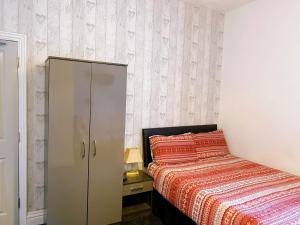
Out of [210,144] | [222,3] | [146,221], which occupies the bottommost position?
[146,221]

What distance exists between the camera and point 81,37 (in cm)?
253

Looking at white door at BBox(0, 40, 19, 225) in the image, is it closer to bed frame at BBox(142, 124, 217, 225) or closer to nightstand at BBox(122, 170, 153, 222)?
nightstand at BBox(122, 170, 153, 222)

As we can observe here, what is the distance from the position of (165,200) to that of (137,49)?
1.88 m

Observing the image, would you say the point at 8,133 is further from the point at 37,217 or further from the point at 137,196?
the point at 137,196

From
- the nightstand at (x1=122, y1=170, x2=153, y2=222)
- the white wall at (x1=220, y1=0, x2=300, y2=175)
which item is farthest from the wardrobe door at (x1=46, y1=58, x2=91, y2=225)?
the white wall at (x1=220, y1=0, x2=300, y2=175)

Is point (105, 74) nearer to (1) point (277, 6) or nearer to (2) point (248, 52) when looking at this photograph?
(2) point (248, 52)

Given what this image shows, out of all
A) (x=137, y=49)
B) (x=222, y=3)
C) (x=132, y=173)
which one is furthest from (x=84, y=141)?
(x=222, y=3)

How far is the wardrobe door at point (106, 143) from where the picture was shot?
2.27 meters

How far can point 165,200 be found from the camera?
2.62 meters

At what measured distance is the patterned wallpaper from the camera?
2336mm

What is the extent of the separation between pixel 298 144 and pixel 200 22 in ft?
6.94

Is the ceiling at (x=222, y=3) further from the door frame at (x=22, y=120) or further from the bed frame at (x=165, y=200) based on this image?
the door frame at (x=22, y=120)

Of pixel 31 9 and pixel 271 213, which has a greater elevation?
pixel 31 9

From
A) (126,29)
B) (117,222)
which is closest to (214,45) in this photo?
(126,29)
